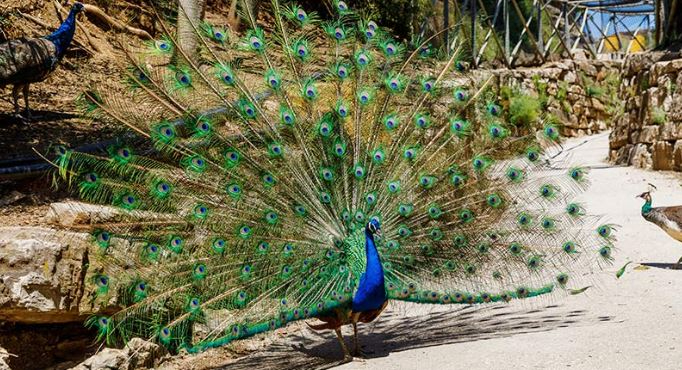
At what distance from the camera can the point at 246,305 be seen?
5.39 m

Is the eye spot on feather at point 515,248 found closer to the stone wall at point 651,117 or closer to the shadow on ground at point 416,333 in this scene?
the shadow on ground at point 416,333

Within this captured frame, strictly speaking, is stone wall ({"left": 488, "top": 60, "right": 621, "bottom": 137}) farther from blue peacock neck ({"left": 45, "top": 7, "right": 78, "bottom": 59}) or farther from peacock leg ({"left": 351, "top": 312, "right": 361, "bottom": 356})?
peacock leg ({"left": 351, "top": 312, "right": 361, "bottom": 356})

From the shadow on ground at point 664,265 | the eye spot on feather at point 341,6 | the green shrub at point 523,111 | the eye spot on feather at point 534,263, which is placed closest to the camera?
the eye spot on feather at point 534,263

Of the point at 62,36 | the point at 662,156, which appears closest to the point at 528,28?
the point at 662,156

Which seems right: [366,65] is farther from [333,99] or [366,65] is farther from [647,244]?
[647,244]

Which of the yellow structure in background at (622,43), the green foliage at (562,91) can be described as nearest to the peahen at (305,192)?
the green foliage at (562,91)

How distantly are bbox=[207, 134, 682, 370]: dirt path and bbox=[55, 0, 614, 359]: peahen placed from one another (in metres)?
0.43

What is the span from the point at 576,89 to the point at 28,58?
15.5 metres

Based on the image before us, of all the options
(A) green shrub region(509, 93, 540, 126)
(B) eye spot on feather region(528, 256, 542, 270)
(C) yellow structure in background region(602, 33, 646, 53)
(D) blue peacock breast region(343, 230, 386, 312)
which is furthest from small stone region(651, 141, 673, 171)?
(C) yellow structure in background region(602, 33, 646, 53)

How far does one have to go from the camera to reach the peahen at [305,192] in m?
5.47

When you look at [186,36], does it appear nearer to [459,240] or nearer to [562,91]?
[459,240]

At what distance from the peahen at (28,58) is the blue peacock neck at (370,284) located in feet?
16.2

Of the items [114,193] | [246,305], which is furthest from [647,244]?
[114,193]

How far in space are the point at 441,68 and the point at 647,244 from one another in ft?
12.8
